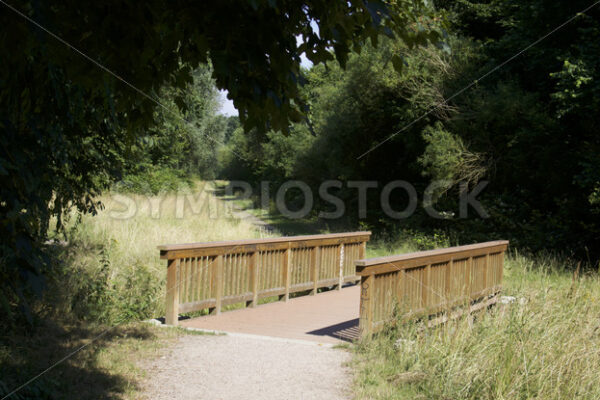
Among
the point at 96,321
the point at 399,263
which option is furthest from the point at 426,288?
the point at 96,321

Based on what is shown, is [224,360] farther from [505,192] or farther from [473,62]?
[473,62]

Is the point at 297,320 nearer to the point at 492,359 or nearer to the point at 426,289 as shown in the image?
the point at 426,289

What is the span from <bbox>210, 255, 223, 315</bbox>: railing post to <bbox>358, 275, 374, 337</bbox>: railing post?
2571 mm

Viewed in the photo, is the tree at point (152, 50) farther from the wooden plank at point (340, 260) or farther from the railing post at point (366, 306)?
the wooden plank at point (340, 260)

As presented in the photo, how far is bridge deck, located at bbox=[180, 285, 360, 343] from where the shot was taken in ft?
24.0

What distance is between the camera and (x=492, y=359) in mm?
5273

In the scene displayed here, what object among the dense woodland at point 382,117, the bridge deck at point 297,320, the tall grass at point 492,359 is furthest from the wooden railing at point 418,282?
the dense woodland at point 382,117

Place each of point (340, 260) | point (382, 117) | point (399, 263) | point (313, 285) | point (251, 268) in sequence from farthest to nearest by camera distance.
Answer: point (382, 117) → point (340, 260) → point (313, 285) → point (251, 268) → point (399, 263)

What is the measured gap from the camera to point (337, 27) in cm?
297

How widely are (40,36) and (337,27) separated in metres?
1.49

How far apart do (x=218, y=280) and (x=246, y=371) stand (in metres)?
2.81

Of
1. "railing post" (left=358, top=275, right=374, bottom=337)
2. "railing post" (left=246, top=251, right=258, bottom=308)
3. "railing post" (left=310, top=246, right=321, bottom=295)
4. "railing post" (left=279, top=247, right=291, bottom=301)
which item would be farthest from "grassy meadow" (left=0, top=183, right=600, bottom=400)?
"railing post" (left=310, top=246, right=321, bottom=295)

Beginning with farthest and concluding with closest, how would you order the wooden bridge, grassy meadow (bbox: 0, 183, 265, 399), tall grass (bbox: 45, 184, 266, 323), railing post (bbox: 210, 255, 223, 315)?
railing post (bbox: 210, 255, 223, 315)
tall grass (bbox: 45, 184, 266, 323)
the wooden bridge
grassy meadow (bbox: 0, 183, 265, 399)

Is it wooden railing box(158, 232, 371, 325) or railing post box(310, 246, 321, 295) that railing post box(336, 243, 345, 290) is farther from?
railing post box(310, 246, 321, 295)
